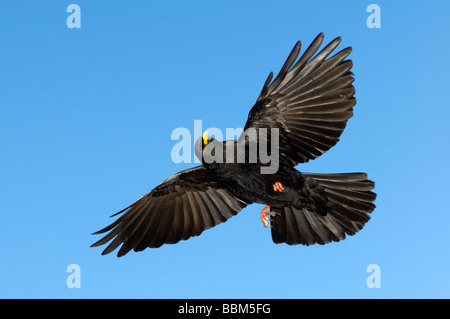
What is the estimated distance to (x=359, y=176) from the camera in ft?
25.2

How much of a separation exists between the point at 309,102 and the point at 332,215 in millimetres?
1854

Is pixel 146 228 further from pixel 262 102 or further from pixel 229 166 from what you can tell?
pixel 262 102

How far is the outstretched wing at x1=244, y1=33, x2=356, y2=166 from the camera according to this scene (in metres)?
6.97

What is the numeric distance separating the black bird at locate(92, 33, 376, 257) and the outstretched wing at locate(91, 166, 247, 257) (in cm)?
2

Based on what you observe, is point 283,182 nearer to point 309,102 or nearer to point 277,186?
point 277,186

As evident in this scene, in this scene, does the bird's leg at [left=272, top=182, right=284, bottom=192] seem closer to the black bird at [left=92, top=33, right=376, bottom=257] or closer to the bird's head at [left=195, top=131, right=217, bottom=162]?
the black bird at [left=92, top=33, right=376, bottom=257]

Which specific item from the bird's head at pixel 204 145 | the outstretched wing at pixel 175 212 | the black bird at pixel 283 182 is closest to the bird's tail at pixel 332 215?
the black bird at pixel 283 182

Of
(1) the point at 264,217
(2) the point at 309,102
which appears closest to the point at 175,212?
(1) the point at 264,217

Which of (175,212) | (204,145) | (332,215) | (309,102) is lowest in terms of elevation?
(332,215)

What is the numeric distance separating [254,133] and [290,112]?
Result: 57 cm

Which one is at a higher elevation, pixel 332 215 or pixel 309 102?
pixel 309 102

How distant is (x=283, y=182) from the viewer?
752cm

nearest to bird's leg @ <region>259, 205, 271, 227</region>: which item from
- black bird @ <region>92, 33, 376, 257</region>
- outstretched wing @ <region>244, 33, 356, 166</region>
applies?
black bird @ <region>92, 33, 376, 257</region>

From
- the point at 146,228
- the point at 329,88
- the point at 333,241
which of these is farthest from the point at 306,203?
the point at 146,228
